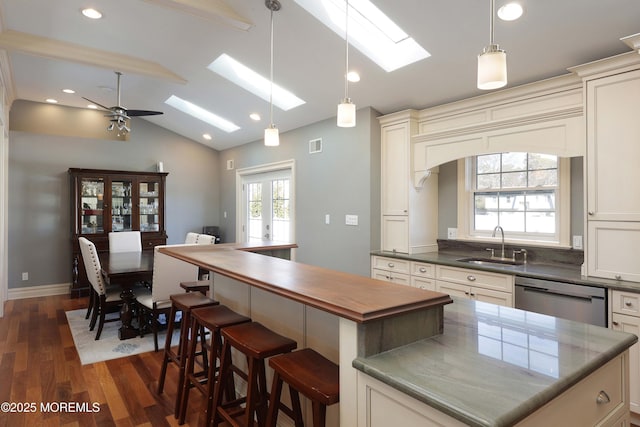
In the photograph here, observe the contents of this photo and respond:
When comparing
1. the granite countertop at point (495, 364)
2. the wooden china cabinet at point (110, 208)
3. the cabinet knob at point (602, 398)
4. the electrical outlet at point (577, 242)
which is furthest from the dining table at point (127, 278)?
the electrical outlet at point (577, 242)

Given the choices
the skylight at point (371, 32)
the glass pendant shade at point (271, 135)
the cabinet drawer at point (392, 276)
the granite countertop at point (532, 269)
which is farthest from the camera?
the cabinet drawer at point (392, 276)

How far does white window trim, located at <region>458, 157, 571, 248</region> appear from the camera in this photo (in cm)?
312

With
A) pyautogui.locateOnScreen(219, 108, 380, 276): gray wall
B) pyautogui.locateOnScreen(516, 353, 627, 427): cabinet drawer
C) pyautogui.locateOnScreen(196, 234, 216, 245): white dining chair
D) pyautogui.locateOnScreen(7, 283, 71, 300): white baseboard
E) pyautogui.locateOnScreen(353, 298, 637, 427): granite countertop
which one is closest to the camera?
pyautogui.locateOnScreen(353, 298, 637, 427): granite countertop

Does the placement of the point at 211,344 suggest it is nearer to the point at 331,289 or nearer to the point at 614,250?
the point at 331,289

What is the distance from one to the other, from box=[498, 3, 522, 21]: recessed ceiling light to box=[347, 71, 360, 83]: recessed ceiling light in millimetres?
1359

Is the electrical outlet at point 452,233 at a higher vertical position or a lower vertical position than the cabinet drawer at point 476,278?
higher

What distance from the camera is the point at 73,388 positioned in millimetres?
2713

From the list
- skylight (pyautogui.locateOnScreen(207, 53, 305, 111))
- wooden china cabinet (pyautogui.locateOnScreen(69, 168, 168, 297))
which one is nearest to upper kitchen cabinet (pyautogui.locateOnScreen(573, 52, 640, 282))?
skylight (pyautogui.locateOnScreen(207, 53, 305, 111))

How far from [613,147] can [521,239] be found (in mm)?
1247

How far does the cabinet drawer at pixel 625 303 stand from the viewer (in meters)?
2.27

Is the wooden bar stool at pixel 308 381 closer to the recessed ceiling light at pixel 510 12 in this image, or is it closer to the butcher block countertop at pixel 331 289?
the butcher block countertop at pixel 331 289

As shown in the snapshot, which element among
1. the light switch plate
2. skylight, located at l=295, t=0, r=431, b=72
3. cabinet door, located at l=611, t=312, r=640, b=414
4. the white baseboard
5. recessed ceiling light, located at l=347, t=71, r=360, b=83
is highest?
skylight, located at l=295, t=0, r=431, b=72

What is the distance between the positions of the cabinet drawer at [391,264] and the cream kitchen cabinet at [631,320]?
1.67m

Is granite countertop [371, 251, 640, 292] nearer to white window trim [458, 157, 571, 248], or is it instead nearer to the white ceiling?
white window trim [458, 157, 571, 248]
